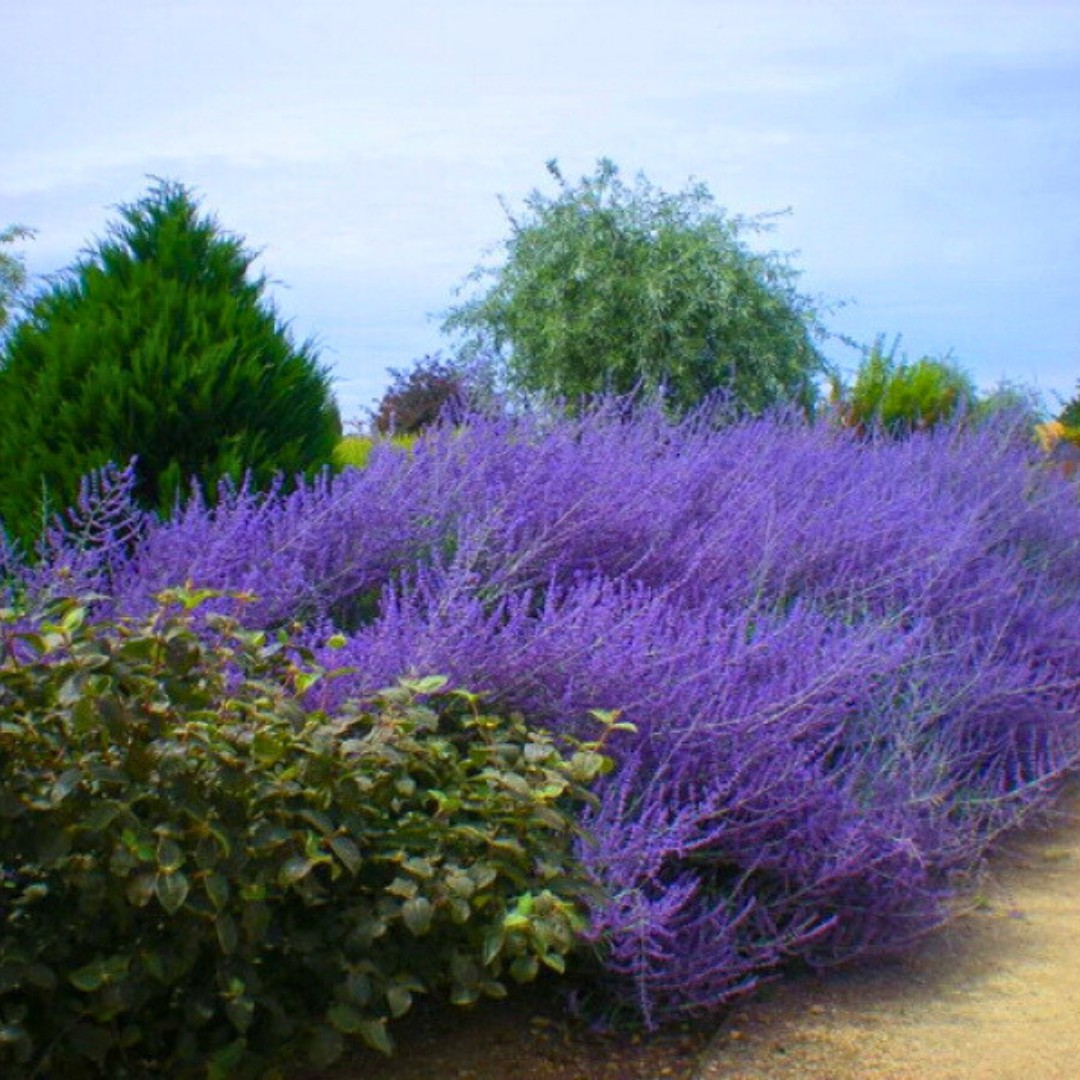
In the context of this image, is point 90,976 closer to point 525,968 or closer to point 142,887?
point 142,887

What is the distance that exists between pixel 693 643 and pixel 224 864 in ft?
4.82

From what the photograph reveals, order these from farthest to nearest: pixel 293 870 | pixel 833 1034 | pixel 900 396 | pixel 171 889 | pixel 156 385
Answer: pixel 900 396 → pixel 156 385 → pixel 833 1034 → pixel 293 870 → pixel 171 889

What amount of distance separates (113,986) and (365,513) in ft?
6.24

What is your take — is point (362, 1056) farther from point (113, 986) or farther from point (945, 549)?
point (945, 549)

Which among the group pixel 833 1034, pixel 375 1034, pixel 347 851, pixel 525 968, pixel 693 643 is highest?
pixel 693 643

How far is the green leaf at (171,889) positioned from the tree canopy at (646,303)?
13149 millimetres

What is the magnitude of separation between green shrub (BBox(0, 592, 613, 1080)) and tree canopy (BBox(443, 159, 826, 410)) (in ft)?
41.8

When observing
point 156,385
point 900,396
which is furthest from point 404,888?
point 900,396

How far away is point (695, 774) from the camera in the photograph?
364 cm

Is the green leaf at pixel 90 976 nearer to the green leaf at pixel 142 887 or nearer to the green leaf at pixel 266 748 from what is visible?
the green leaf at pixel 142 887

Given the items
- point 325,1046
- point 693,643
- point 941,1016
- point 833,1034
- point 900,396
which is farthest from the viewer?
point 900,396

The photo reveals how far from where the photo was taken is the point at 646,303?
52.5ft

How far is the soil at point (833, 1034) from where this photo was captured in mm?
3172

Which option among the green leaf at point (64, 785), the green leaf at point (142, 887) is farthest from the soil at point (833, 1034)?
the green leaf at point (64, 785)
